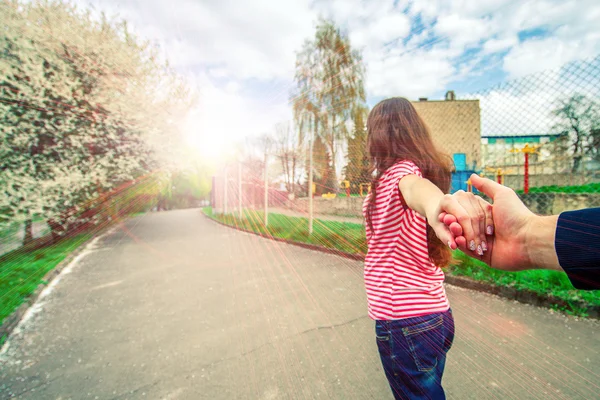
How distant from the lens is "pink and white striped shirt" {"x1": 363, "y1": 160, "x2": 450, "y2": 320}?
4.16ft

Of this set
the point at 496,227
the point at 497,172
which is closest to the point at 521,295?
the point at 496,227

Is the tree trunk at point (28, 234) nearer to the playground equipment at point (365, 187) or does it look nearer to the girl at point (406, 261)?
the playground equipment at point (365, 187)

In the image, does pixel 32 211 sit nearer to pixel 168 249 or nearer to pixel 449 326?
pixel 168 249

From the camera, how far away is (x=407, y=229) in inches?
50.1

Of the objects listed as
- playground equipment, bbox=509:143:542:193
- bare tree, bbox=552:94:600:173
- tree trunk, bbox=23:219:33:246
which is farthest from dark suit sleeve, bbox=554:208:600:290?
tree trunk, bbox=23:219:33:246

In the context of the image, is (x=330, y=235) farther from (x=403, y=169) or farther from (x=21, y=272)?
(x=403, y=169)

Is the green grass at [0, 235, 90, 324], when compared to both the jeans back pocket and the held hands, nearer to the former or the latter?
the jeans back pocket

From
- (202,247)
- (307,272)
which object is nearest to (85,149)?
(202,247)

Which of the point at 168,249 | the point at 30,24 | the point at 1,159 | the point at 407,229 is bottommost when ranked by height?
the point at 168,249

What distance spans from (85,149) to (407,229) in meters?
12.7

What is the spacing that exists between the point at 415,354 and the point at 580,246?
796 mm

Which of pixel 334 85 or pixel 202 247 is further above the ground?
pixel 334 85

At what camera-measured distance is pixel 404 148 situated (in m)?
1.34

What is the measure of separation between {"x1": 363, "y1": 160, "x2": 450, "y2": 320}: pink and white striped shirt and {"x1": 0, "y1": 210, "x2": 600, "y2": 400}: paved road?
1.42 m
